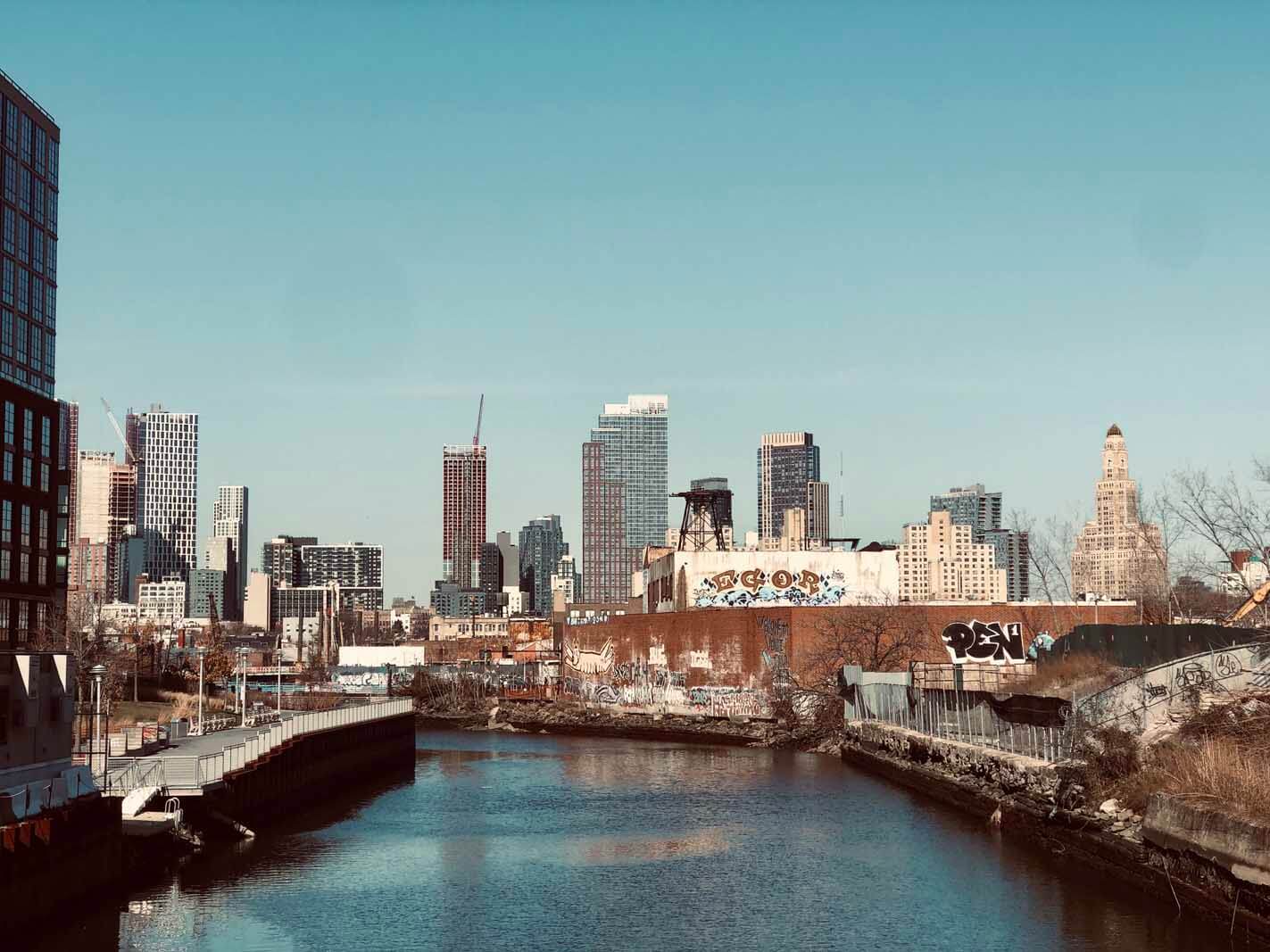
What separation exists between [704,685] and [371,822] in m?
56.8

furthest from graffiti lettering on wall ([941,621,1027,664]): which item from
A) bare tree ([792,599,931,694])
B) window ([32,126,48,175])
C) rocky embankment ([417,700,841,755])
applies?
window ([32,126,48,175])

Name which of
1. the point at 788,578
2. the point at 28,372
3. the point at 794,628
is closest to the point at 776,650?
the point at 794,628

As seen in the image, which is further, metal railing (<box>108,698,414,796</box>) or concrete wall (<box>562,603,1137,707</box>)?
concrete wall (<box>562,603,1137,707</box>)

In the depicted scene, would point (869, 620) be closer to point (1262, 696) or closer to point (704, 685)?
point (704, 685)

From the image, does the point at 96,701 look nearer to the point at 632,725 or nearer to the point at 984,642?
the point at 632,725

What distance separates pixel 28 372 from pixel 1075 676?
76802 millimetres

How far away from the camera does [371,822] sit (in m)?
64.8

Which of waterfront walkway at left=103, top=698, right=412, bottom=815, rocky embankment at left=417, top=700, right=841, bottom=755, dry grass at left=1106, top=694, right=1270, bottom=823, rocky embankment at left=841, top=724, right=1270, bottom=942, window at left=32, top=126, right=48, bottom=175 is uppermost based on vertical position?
window at left=32, top=126, right=48, bottom=175

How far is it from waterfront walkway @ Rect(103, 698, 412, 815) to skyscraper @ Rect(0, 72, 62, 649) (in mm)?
32557

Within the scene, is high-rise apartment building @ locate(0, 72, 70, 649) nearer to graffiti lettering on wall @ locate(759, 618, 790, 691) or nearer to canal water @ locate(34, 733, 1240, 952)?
canal water @ locate(34, 733, 1240, 952)

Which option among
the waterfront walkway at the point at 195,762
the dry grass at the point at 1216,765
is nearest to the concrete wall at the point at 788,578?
the waterfront walkway at the point at 195,762

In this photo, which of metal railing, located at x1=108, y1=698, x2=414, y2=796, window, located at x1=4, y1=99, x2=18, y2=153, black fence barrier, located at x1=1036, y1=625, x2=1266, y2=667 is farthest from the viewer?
window, located at x1=4, y1=99, x2=18, y2=153

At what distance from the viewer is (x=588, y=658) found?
144375 mm

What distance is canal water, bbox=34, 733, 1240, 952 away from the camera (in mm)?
38719
